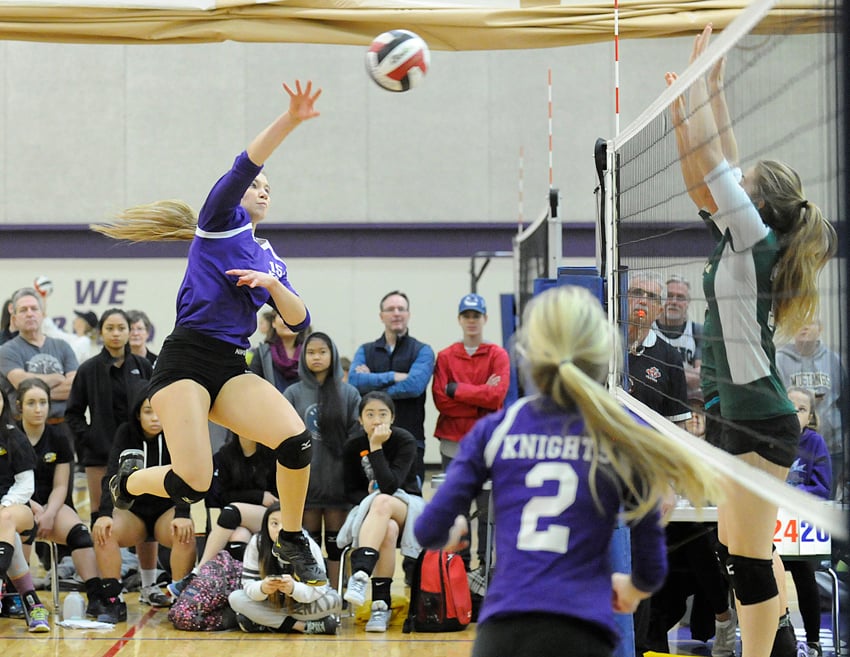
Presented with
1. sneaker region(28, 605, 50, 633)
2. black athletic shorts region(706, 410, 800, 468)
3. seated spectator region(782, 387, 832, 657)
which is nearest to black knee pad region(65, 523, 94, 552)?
sneaker region(28, 605, 50, 633)

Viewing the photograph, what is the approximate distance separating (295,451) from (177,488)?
49cm

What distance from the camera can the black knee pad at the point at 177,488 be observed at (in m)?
4.37

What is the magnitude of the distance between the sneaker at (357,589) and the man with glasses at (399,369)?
1166mm

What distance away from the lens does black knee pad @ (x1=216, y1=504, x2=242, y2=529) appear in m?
6.63

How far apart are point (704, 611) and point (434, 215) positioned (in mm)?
7268

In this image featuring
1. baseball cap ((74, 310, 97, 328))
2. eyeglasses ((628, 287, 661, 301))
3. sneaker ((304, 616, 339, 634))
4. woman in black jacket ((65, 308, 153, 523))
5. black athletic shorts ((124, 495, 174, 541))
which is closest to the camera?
eyeglasses ((628, 287, 661, 301))

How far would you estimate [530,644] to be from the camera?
2449 millimetres

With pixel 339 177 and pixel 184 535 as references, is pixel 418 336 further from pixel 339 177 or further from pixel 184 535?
pixel 184 535

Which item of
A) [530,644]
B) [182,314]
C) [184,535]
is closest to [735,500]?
[530,644]

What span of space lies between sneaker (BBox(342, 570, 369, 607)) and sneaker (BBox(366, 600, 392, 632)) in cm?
12

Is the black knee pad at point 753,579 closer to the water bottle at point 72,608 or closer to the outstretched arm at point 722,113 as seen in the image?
the outstretched arm at point 722,113

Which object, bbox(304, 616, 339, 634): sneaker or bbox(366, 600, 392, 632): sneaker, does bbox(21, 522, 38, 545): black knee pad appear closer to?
bbox(304, 616, 339, 634): sneaker

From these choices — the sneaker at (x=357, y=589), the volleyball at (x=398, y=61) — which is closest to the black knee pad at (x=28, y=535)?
the sneaker at (x=357, y=589)

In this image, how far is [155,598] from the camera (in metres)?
6.79
